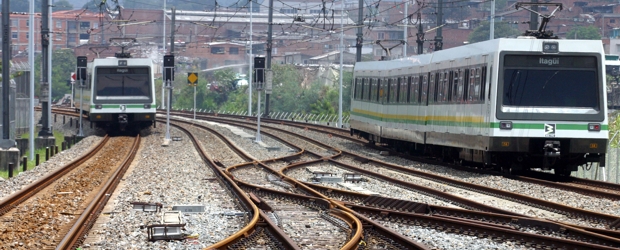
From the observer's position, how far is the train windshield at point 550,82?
19.9 metres

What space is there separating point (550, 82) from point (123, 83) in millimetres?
20453

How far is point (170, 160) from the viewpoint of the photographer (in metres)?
24.8

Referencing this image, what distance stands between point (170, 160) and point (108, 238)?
14165 mm

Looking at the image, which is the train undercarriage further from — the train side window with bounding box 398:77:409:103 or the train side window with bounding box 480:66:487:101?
the train side window with bounding box 398:77:409:103

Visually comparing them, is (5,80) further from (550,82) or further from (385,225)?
(385,225)

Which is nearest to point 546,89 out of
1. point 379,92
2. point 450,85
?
point 450,85

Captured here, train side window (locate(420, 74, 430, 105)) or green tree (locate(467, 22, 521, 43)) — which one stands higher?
green tree (locate(467, 22, 521, 43))

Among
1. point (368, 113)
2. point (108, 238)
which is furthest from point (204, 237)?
point (368, 113)

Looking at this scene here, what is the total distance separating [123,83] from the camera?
3681 centimetres

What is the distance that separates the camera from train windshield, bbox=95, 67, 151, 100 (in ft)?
120

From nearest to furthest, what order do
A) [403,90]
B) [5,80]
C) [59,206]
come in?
1. [59,206]
2. [403,90]
3. [5,80]

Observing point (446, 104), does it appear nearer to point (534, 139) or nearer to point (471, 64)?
point (471, 64)

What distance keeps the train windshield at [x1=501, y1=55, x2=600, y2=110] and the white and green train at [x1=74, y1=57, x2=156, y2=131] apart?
19.4 meters

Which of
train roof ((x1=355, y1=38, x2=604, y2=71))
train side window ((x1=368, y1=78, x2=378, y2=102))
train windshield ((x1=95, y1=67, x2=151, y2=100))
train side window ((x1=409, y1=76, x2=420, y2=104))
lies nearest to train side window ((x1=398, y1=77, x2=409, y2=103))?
train side window ((x1=409, y1=76, x2=420, y2=104))
